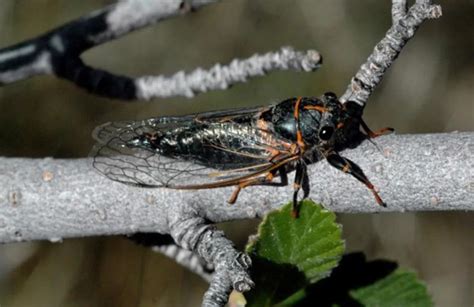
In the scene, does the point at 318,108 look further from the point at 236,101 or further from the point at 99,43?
the point at 236,101

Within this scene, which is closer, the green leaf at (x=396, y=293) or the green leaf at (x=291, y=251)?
the green leaf at (x=291, y=251)

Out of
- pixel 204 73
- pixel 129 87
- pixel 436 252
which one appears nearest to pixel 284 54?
pixel 204 73

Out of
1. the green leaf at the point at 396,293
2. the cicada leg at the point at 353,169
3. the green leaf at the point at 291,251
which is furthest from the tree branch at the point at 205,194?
the green leaf at the point at 396,293

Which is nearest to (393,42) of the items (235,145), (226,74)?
(226,74)

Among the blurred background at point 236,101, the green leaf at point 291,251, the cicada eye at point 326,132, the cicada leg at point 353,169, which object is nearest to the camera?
the green leaf at point 291,251

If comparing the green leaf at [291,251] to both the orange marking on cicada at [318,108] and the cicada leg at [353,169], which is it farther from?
the orange marking on cicada at [318,108]

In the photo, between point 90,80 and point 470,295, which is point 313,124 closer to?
point 90,80

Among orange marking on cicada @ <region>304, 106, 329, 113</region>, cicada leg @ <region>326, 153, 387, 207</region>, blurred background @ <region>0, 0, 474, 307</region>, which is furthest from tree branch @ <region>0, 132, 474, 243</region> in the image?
blurred background @ <region>0, 0, 474, 307</region>

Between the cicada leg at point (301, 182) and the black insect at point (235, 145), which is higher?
the black insect at point (235, 145)
